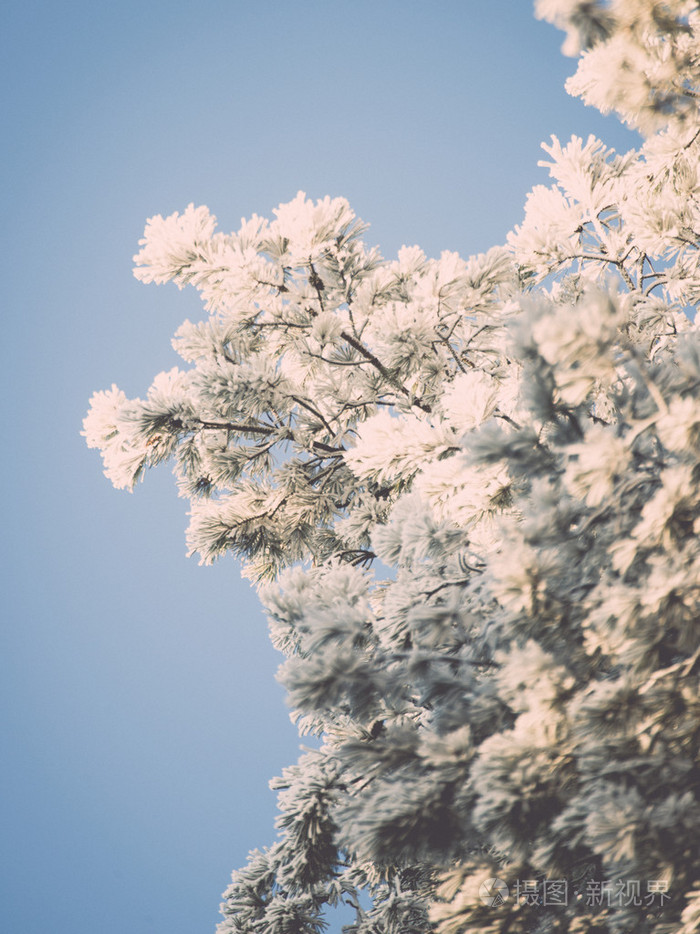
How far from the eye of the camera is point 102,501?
510ft

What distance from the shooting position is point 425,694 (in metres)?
1.89

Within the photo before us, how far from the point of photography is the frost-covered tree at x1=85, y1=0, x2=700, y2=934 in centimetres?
144

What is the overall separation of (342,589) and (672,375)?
49.0 inches

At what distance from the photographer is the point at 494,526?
2531 millimetres

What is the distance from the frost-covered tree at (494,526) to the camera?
1442mm

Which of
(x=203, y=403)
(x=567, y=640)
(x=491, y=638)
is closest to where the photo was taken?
(x=567, y=640)

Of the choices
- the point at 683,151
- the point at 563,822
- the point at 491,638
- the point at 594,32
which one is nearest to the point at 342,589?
the point at 491,638

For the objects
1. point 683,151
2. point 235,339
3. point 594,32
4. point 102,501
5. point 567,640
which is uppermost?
point 102,501

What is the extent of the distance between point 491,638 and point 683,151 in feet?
7.42

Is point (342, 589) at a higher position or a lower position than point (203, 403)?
lower

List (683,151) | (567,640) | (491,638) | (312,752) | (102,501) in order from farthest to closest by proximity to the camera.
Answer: (102,501) → (683,151) → (312,752) → (491,638) → (567,640)

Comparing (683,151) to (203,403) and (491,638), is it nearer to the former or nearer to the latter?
(491,638)

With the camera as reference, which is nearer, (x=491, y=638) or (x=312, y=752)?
(x=491, y=638)

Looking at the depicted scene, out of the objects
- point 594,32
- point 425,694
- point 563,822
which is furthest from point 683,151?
point 563,822
